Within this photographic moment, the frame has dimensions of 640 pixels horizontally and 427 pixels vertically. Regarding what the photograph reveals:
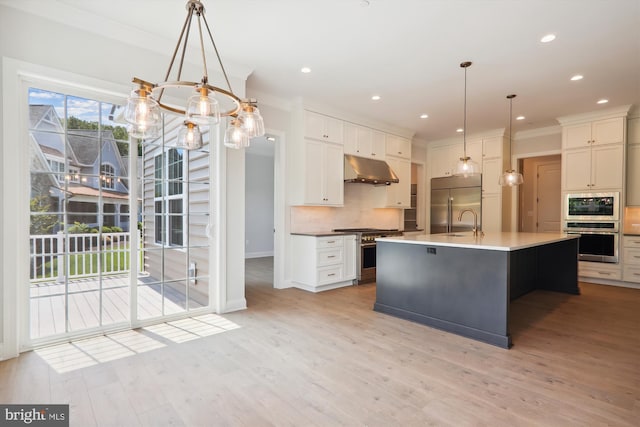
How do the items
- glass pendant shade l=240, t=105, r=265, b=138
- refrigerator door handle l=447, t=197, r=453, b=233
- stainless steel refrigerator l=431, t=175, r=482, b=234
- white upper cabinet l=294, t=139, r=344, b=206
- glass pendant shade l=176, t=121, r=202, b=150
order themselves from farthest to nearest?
refrigerator door handle l=447, t=197, r=453, b=233
stainless steel refrigerator l=431, t=175, r=482, b=234
white upper cabinet l=294, t=139, r=344, b=206
glass pendant shade l=176, t=121, r=202, b=150
glass pendant shade l=240, t=105, r=265, b=138

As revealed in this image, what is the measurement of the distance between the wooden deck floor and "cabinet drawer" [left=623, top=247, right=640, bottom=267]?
660 cm

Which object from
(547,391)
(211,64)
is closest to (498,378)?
(547,391)

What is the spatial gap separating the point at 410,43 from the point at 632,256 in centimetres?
506

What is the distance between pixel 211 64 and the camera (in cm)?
363

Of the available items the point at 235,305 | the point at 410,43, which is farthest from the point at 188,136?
the point at 410,43

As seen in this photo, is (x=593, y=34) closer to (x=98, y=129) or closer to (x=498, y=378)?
(x=498, y=378)

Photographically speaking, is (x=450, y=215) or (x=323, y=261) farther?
(x=450, y=215)

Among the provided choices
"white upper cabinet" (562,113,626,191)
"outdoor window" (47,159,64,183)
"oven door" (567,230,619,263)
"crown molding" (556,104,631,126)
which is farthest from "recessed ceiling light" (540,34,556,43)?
"outdoor window" (47,159,64,183)

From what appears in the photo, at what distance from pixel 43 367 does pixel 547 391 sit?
356 cm

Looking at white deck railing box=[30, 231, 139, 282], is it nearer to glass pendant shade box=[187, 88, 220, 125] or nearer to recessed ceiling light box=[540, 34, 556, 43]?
glass pendant shade box=[187, 88, 220, 125]

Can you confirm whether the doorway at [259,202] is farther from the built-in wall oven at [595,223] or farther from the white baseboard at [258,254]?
the built-in wall oven at [595,223]

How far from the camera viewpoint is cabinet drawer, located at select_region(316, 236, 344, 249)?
4877mm

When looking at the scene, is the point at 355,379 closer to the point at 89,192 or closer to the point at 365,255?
the point at 89,192

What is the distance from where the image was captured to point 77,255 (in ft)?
9.84
